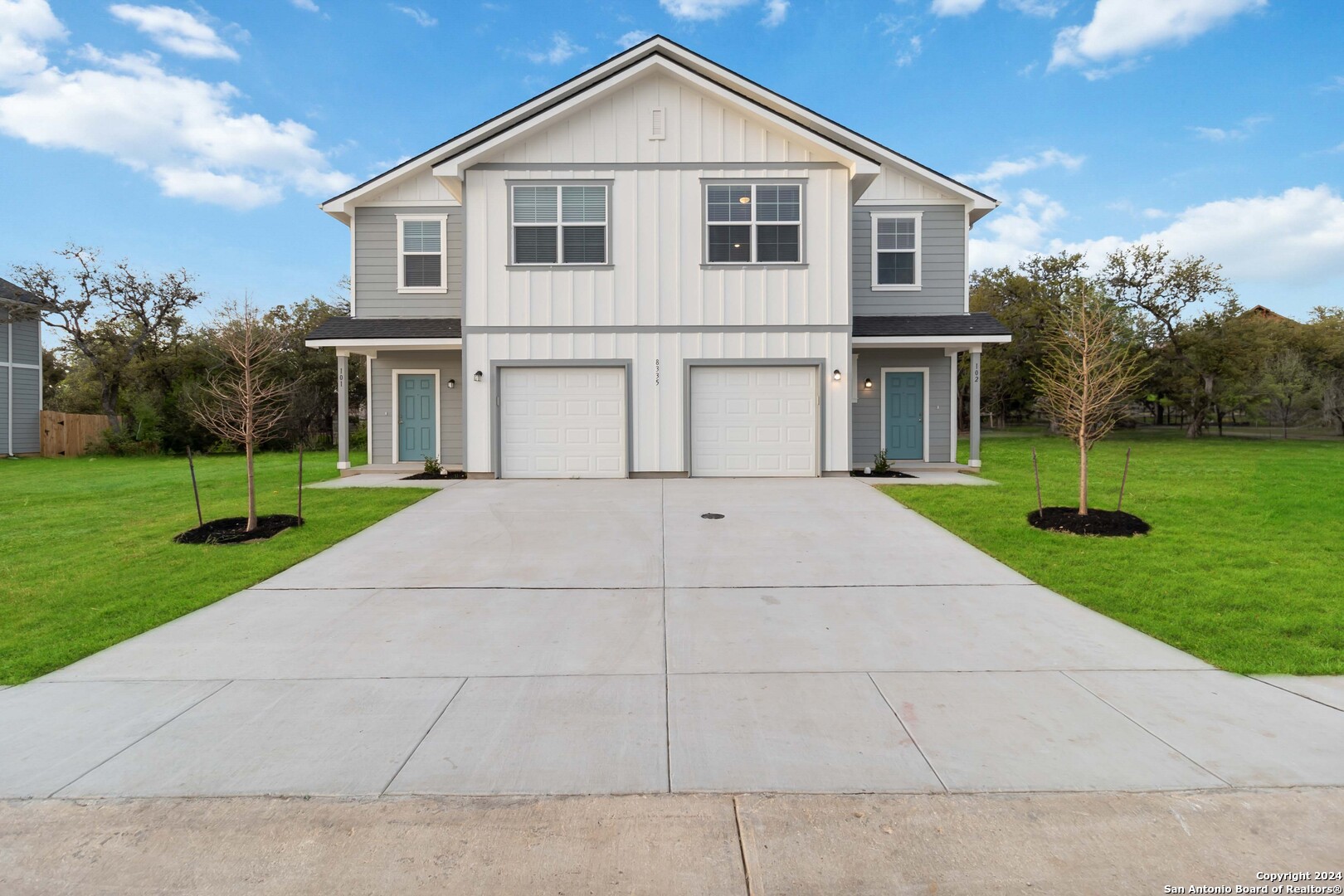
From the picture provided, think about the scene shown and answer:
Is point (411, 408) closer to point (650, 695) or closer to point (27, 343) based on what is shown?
point (650, 695)

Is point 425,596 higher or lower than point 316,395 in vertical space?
lower

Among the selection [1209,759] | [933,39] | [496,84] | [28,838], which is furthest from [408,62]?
[1209,759]

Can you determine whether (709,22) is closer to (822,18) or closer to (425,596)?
(822,18)

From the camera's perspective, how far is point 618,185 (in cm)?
1219

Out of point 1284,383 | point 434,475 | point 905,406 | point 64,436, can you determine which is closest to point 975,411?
point 905,406

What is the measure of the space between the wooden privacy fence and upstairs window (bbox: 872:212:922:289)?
27050mm

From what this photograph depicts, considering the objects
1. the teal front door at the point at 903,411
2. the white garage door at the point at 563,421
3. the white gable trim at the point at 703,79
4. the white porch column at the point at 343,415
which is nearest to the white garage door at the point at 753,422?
the white garage door at the point at 563,421

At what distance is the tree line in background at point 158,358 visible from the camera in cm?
2181

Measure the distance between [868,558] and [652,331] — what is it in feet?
22.6

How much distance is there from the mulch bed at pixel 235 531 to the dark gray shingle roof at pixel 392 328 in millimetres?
5458

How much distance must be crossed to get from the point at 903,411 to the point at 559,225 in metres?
9.06

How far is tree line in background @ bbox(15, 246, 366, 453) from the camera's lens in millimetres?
21812

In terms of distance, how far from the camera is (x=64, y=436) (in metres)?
22.6

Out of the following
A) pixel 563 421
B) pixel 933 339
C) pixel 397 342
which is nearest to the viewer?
pixel 563 421
